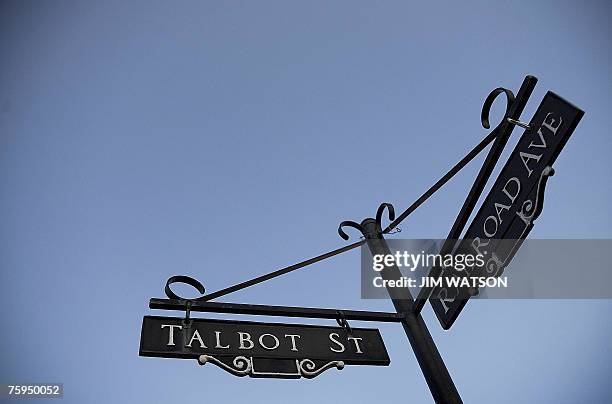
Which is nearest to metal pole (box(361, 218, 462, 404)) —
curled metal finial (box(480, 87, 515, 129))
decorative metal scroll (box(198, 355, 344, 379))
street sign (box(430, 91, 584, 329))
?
street sign (box(430, 91, 584, 329))

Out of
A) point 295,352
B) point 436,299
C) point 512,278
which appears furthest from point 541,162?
point 295,352

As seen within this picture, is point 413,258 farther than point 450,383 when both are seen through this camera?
Yes

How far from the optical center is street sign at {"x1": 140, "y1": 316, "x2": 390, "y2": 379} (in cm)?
227

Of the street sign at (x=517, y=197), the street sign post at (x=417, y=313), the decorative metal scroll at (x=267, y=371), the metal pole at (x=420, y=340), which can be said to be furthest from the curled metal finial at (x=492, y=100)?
the decorative metal scroll at (x=267, y=371)

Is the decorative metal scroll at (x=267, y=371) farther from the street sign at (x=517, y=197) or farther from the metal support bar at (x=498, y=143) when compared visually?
the metal support bar at (x=498, y=143)

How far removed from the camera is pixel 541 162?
2119 mm

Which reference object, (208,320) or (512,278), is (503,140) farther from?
(208,320)

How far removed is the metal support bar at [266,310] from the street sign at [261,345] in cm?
8

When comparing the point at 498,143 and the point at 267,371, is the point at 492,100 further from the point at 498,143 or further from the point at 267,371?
the point at 267,371

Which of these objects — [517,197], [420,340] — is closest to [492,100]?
[517,197]

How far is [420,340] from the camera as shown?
249 cm

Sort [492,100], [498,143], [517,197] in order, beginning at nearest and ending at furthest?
1. [517,197]
2. [498,143]
3. [492,100]

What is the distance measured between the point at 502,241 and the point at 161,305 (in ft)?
6.38

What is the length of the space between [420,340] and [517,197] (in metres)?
0.97
